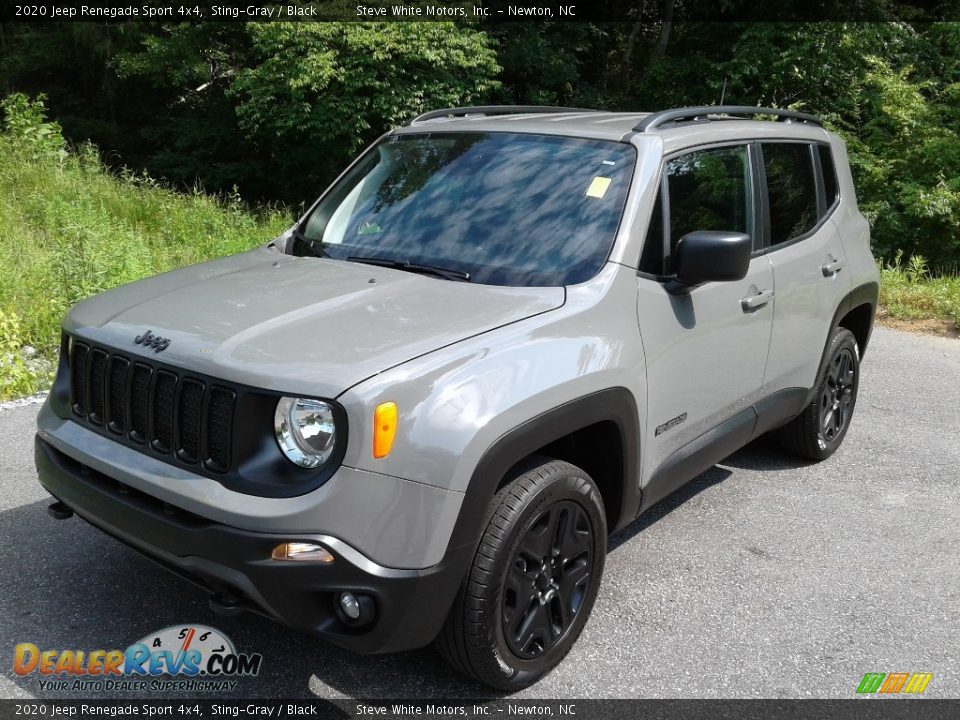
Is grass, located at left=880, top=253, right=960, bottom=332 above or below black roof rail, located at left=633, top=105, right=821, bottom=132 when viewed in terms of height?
below

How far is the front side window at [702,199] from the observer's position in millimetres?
3545

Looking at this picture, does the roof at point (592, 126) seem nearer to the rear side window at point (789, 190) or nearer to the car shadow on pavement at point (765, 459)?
the rear side window at point (789, 190)

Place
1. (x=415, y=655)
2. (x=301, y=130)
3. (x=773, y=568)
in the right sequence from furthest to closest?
(x=301, y=130) → (x=773, y=568) → (x=415, y=655)

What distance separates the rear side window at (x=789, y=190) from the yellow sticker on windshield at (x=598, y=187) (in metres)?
1.10

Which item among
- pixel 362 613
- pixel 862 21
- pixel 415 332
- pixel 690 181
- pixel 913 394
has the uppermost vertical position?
pixel 862 21

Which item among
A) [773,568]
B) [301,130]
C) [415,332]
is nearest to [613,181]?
[415,332]

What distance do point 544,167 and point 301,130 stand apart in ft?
39.7

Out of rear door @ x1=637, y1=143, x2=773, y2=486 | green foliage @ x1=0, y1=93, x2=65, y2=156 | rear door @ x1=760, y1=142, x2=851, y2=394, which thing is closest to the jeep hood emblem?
rear door @ x1=637, y1=143, x2=773, y2=486

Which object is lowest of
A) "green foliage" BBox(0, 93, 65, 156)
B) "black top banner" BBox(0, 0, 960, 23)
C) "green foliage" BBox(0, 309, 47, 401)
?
"green foliage" BBox(0, 309, 47, 401)

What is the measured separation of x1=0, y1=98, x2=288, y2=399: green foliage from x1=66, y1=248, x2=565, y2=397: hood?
10.4 ft

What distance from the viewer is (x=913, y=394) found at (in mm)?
6562

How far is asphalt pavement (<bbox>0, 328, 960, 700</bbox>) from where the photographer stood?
3.12 meters

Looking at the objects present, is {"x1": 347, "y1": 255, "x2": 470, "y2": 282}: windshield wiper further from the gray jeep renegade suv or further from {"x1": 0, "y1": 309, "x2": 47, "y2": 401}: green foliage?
{"x1": 0, "y1": 309, "x2": 47, "y2": 401}: green foliage

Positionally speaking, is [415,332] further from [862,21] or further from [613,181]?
[862,21]
